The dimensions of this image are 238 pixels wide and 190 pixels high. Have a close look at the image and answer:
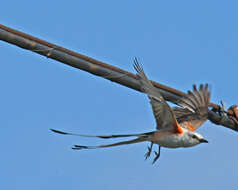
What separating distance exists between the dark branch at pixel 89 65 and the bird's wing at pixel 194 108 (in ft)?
1.76

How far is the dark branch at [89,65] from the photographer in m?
5.78

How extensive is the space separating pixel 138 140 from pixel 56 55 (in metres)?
1.29

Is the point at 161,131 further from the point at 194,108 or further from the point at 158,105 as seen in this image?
the point at 194,108

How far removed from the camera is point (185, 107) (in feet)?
22.9

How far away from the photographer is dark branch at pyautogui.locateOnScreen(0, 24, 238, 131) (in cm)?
578

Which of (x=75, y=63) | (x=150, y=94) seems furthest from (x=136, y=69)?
(x=75, y=63)

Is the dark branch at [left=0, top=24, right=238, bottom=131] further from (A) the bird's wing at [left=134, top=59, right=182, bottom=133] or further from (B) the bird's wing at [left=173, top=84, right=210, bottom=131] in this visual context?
(B) the bird's wing at [left=173, top=84, right=210, bottom=131]

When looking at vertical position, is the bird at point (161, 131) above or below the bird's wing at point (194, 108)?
below

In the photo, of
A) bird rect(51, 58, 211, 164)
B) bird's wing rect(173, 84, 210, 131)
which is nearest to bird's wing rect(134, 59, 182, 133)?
bird rect(51, 58, 211, 164)

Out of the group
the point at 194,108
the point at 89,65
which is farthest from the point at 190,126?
the point at 89,65

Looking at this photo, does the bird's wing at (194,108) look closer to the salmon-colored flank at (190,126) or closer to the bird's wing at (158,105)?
the salmon-colored flank at (190,126)

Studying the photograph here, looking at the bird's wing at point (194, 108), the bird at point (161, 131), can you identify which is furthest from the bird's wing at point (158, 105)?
the bird's wing at point (194, 108)

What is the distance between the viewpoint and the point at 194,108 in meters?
6.99

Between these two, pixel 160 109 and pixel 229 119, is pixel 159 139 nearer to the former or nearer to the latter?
pixel 160 109
